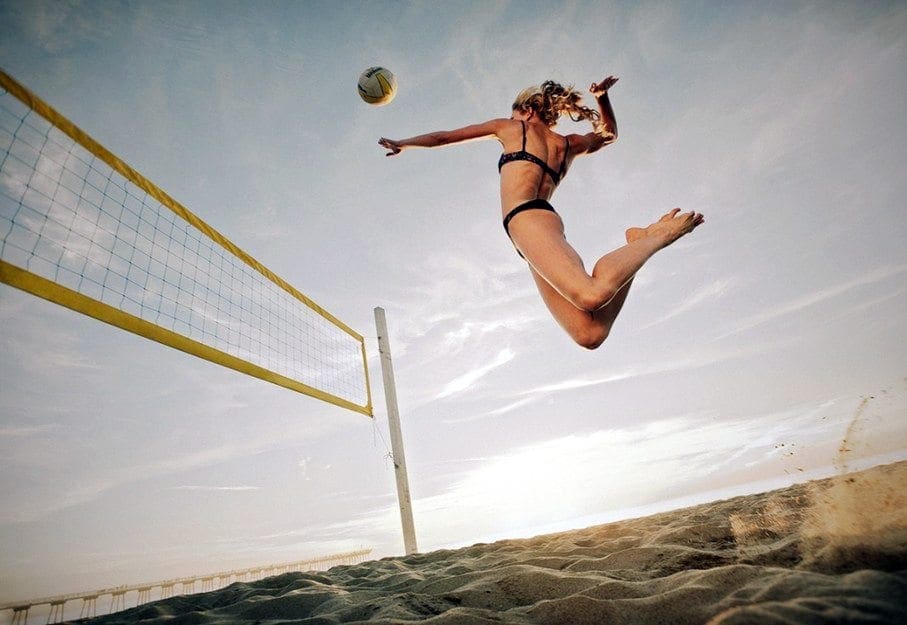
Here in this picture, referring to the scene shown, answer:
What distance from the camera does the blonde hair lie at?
2561 mm

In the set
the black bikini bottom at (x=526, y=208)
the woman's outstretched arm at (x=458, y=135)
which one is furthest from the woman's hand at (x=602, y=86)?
the black bikini bottom at (x=526, y=208)

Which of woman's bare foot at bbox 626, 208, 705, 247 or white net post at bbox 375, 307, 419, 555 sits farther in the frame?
white net post at bbox 375, 307, 419, 555

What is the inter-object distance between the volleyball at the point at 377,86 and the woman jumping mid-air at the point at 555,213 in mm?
1967

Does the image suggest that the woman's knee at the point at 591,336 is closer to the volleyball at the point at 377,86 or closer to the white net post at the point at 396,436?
the volleyball at the point at 377,86

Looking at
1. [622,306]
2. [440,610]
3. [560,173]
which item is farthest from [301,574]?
[560,173]

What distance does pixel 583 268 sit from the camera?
1.86m

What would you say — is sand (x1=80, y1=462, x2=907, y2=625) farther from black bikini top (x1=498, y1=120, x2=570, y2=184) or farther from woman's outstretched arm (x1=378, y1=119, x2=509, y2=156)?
woman's outstretched arm (x1=378, y1=119, x2=509, y2=156)

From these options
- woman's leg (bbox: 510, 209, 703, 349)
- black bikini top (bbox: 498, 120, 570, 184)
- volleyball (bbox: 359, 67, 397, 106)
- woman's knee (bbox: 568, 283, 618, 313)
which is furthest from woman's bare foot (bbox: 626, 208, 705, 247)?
volleyball (bbox: 359, 67, 397, 106)

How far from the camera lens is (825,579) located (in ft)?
3.51

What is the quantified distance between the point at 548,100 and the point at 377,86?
Result: 2400 mm

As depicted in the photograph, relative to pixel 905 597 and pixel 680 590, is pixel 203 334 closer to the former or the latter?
pixel 680 590

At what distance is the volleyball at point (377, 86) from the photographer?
426 cm

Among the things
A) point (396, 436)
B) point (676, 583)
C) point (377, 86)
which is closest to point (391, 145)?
point (377, 86)

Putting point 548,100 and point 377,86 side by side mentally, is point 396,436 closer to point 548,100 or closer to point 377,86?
point 377,86
